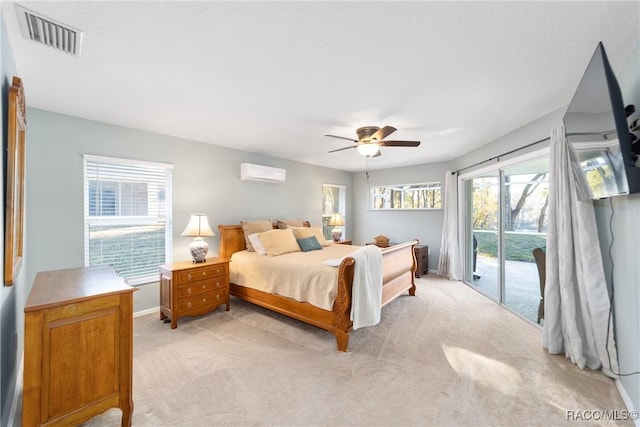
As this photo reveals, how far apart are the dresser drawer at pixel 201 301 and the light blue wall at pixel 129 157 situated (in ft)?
2.32

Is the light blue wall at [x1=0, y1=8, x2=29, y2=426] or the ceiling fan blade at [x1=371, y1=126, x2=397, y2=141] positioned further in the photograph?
the ceiling fan blade at [x1=371, y1=126, x2=397, y2=141]

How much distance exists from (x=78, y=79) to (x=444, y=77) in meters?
2.93

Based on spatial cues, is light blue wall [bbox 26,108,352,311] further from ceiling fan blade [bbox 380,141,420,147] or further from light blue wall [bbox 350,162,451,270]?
ceiling fan blade [bbox 380,141,420,147]

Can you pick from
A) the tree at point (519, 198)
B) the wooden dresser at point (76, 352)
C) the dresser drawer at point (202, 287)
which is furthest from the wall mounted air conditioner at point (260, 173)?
the tree at point (519, 198)

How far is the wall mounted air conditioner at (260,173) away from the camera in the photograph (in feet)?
14.2

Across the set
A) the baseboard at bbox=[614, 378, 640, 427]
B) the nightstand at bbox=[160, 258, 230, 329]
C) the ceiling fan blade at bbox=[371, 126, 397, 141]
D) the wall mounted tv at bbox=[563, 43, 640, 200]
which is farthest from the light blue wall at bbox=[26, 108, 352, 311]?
the baseboard at bbox=[614, 378, 640, 427]

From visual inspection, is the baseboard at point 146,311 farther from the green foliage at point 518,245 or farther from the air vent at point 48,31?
the green foliage at point 518,245

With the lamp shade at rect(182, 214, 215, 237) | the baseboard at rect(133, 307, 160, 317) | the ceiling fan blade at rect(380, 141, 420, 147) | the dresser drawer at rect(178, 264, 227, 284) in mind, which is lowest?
the baseboard at rect(133, 307, 160, 317)

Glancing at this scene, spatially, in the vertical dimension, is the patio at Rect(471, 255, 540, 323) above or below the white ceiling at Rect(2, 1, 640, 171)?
below

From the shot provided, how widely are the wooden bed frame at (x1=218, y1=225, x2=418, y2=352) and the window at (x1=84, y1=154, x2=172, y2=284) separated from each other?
856 mm

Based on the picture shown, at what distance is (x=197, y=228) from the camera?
11.4 ft

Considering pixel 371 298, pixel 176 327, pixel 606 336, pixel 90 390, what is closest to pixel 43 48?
pixel 90 390

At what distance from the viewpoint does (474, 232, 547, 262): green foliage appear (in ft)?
10.9

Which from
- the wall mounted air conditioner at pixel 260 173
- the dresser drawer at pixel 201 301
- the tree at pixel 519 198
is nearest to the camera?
the dresser drawer at pixel 201 301
